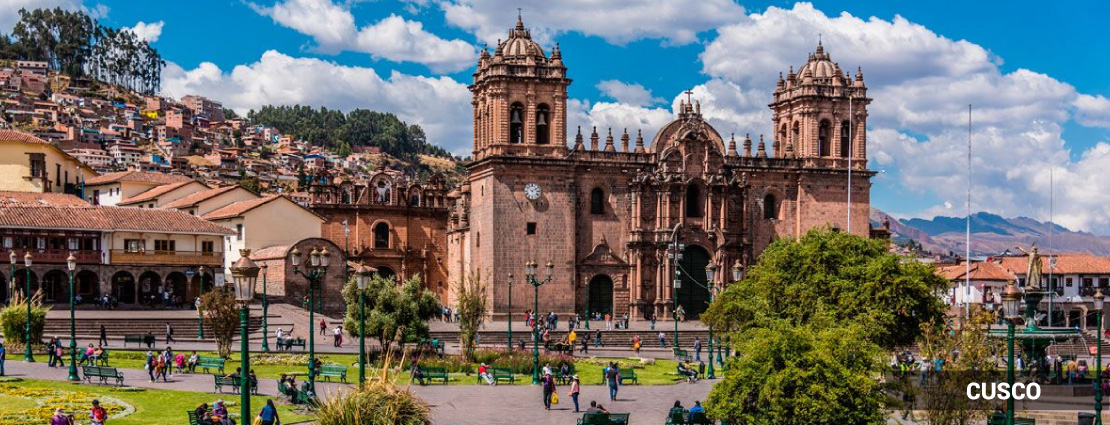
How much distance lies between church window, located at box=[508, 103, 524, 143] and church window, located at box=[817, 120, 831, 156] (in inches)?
627

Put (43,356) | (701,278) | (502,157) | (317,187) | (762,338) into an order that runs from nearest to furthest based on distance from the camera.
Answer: (762,338)
(43,356)
(502,157)
(701,278)
(317,187)

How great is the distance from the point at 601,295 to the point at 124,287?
2169 centimetres

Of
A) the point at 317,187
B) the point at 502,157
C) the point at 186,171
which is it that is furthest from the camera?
A: the point at 186,171

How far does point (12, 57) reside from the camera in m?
166

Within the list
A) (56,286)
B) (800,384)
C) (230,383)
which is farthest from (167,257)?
(800,384)

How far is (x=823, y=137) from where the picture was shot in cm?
6372

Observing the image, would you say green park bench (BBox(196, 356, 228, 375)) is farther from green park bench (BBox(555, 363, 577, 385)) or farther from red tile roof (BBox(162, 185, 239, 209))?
red tile roof (BBox(162, 185, 239, 209))

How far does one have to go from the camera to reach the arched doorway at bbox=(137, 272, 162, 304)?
54.1m

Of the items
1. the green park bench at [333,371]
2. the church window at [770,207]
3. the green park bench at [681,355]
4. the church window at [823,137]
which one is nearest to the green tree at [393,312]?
the green park bench at [333,371]

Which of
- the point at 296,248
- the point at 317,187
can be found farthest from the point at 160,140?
the point at 296,248

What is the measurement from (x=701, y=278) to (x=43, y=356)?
107ft

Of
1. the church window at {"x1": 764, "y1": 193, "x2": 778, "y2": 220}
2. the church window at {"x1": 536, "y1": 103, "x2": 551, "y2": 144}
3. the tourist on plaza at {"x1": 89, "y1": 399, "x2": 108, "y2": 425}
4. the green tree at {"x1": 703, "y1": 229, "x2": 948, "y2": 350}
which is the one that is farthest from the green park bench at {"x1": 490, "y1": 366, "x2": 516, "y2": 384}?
the church window at {"x1": 764, "y1": 193, "x2": 778, "y2": 220}

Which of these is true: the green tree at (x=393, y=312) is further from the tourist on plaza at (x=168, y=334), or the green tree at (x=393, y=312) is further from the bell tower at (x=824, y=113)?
the bell tower at (x=824, y=113)

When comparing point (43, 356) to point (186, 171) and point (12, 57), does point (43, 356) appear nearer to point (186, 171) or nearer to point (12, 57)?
point (186, 171)
